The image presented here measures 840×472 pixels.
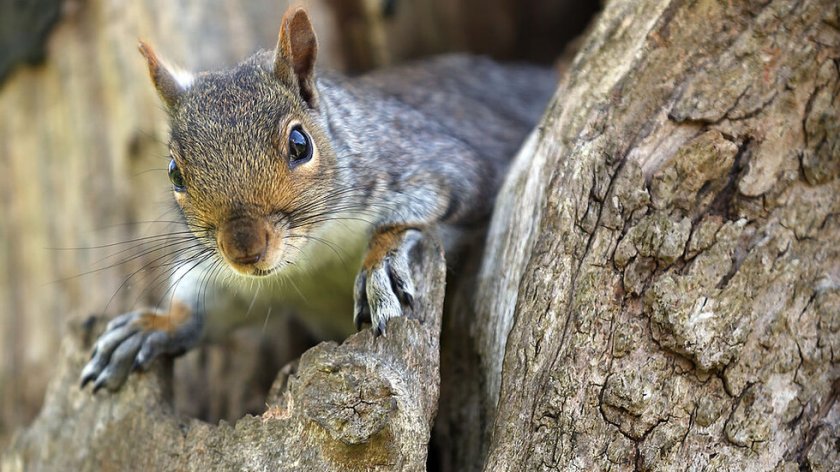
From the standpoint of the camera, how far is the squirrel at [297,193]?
2.49 metres

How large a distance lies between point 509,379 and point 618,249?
0.46 metres

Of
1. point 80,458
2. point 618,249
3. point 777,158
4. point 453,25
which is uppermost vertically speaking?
point 453,25

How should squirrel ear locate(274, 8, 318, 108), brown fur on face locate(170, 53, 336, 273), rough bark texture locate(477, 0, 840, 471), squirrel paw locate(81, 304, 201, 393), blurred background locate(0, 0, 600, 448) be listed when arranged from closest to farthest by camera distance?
rough bark texture locate(477, 0, 840, 471)
brown fur on face locate(170, 53, 336, 273)
squirrel ear locate(274, 8, 318, 108)
squirrel paw locate(81, 304, 201, 393)
blurred background locate(0, 0, 600, 448)

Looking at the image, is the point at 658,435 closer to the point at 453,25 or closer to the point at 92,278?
the point at 92,278

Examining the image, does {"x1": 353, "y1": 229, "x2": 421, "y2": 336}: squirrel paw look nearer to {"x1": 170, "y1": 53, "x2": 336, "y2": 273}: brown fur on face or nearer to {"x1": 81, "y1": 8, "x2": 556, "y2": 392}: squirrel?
{"x1": 81, "y1": 8, "x2": 556, "y2": 392}: squirrel

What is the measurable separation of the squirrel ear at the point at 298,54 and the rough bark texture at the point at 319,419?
69cm

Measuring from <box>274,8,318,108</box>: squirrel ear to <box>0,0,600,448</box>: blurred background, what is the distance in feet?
3.72

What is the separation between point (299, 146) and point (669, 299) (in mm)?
1220

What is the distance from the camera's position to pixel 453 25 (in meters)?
4.95

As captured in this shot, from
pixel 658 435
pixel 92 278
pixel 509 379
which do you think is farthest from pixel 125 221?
pixel 658 435

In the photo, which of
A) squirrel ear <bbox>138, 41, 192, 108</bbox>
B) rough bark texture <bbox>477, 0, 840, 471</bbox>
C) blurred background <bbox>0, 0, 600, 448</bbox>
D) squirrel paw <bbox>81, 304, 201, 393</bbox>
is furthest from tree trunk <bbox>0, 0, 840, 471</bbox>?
blurred background <bbox>0, 0, 600, 448</bbox>

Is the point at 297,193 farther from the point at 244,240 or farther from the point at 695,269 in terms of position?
the point at 695,269

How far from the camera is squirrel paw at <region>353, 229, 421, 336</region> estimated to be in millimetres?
2471

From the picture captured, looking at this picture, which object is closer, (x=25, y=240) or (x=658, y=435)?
(x=658, y=435)
